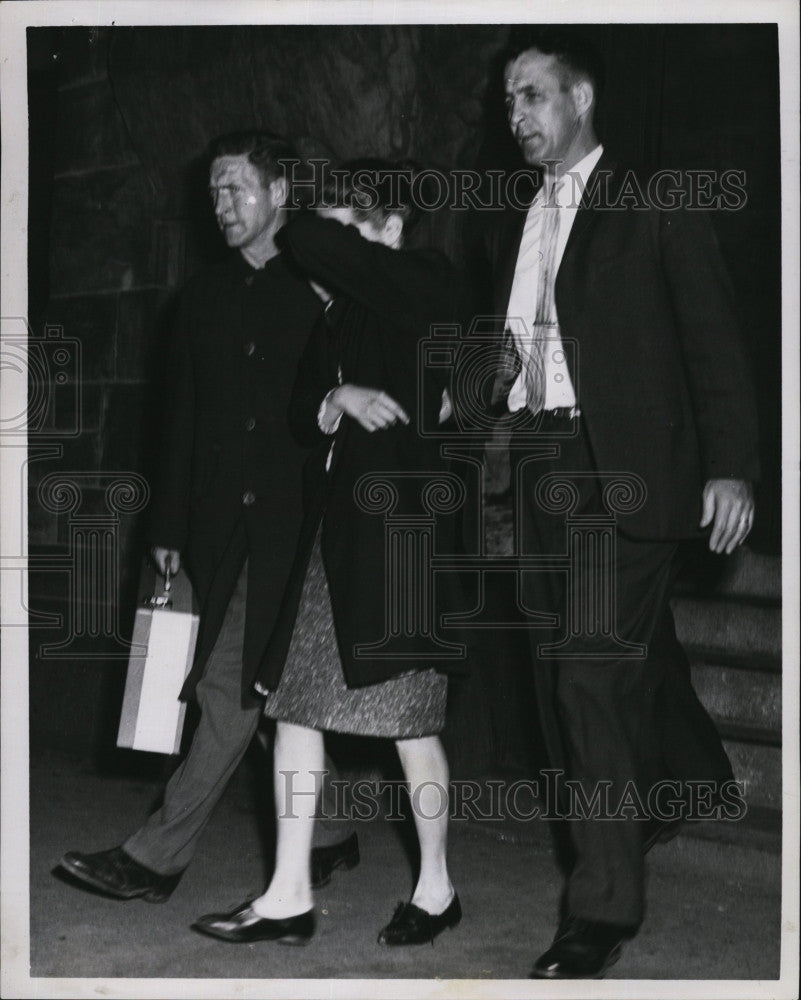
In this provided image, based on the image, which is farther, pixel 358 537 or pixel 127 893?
pixel 127 893

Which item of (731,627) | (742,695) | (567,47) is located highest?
(567,47)

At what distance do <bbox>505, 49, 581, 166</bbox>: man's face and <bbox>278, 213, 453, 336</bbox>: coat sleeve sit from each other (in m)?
0.41

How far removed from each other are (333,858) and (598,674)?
0.88 metres

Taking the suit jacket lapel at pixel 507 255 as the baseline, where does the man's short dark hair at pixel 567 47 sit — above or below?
above

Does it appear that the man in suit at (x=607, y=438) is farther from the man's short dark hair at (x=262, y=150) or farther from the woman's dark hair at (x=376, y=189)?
the man's short dark hair at (x=262, y=150)

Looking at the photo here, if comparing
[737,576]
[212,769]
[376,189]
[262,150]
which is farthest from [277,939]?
[262,150]

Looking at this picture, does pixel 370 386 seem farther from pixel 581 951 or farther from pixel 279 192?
pixel 581 951

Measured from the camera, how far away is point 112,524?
385 cm

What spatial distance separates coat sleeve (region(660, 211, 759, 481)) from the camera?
3529 millimetres

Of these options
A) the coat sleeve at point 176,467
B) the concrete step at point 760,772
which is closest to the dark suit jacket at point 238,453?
the coat sleeve at point 176,467

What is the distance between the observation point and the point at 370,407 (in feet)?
11.9

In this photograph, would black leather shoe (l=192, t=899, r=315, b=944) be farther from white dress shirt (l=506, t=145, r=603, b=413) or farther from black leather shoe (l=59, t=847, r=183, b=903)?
white dress shirt (l=506, t=145, r=603, b=413)

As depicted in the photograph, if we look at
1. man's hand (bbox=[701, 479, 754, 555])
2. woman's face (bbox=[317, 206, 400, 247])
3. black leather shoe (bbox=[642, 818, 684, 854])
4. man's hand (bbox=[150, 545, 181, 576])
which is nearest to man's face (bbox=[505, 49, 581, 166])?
woman's face (bbox=[317, 206, 400, 247])

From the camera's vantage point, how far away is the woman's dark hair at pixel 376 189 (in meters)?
3.69
